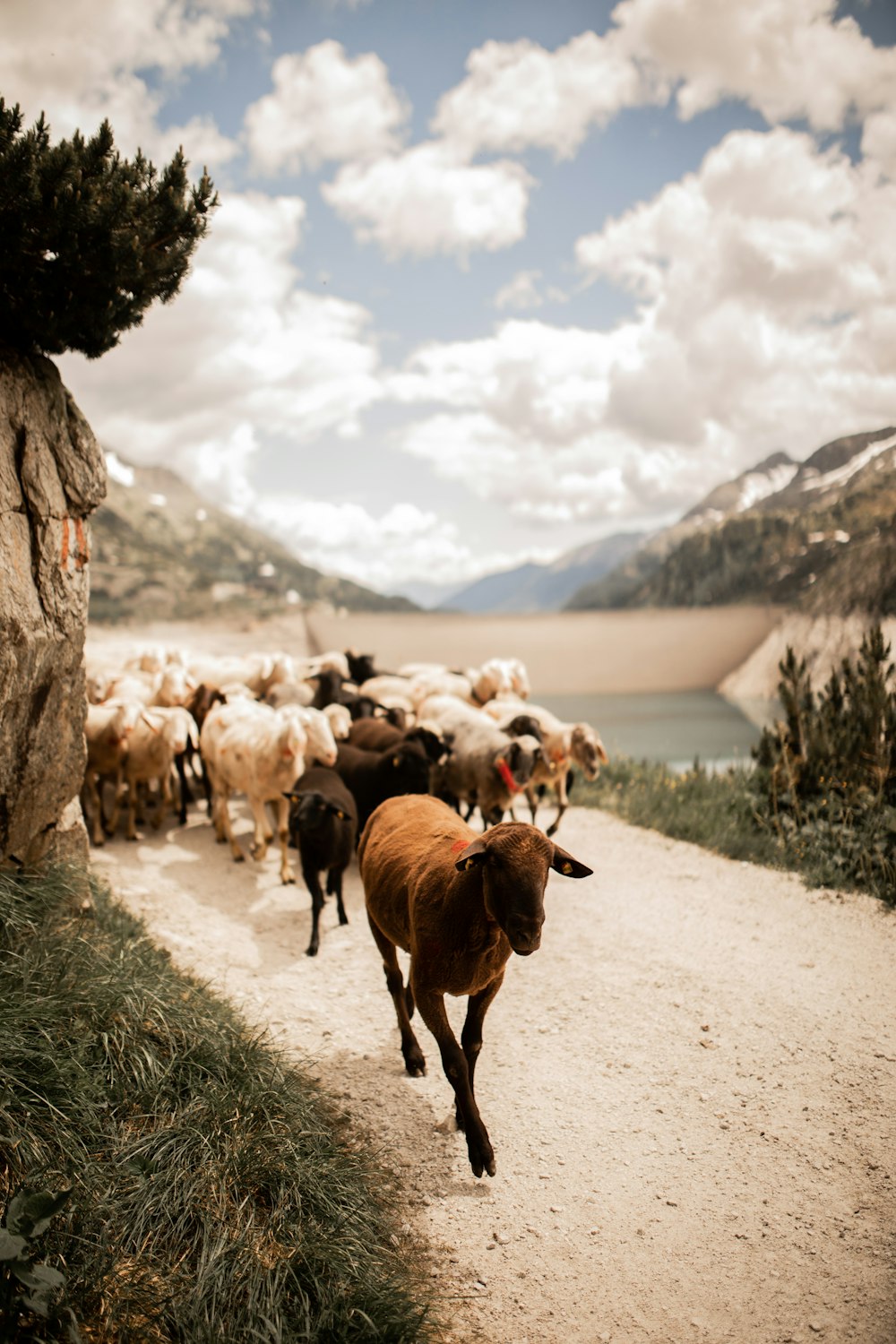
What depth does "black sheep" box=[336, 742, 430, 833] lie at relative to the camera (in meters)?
8.73

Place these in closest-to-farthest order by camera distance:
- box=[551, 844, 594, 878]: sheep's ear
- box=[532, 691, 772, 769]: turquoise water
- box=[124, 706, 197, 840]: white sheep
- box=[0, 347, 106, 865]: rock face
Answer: box=[551, 844, 594, 878]: sheep's ear, box=[0, 347, 106, 865]: rock face, box=[124, 706, 197, 840]: white sheep, box=[532, 691, 772, 769]: turquoise water

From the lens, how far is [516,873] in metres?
3.58

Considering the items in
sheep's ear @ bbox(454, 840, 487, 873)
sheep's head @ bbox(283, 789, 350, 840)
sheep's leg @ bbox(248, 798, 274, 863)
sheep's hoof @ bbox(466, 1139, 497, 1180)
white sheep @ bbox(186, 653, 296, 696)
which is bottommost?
sheep's hoof @ bbox(466, 1139, 497, 1180)

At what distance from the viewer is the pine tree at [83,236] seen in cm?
535

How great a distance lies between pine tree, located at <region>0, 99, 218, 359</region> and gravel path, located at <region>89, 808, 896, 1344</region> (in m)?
5.12

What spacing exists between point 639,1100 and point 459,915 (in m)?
2.12

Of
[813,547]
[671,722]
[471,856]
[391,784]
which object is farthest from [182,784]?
[813,547]

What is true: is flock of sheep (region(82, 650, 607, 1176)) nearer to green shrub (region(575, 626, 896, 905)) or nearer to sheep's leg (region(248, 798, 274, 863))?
sheep's leg (region(248, 798, 274, 863))

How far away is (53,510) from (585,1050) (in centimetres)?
559

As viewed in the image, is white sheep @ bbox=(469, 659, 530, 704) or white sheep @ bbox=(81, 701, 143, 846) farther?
white sheep @ bbox=(469, 659, 530, 704)

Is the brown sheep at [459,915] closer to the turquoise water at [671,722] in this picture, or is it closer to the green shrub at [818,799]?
the green shrub at [818,799]

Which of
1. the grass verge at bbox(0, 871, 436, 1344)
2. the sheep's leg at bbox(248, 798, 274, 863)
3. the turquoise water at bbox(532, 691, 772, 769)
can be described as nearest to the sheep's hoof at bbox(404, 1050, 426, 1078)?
the grass verge at bbox(0, 871, 436, 1344)

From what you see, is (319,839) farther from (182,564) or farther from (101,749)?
(182,564)

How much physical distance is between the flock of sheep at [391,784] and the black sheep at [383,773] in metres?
0.02
